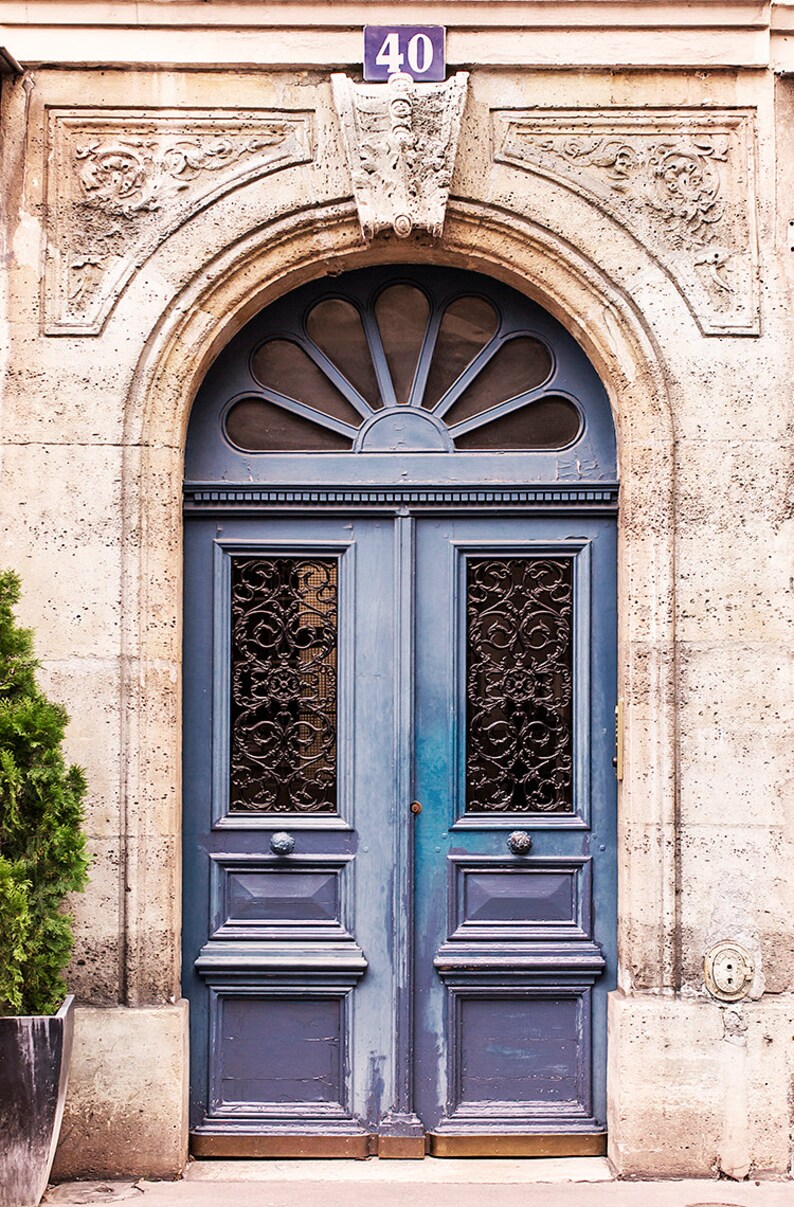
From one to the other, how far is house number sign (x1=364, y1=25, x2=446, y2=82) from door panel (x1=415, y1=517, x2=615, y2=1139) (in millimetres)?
1830

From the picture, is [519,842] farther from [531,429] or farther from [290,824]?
[531,429]

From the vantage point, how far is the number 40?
5781mm

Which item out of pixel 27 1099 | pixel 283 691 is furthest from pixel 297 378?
pixel 27 1099

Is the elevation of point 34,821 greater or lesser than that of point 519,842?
greater

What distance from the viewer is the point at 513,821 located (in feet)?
19.7

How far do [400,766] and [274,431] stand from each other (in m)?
1.53

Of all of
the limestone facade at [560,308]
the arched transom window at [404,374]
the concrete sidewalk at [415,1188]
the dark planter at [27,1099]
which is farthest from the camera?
the arched transom window at [404,374]

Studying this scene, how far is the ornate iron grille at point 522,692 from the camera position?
6016 millimetres

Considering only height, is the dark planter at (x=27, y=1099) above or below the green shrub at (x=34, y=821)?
below

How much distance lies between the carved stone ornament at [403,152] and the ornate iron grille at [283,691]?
5.05 feet

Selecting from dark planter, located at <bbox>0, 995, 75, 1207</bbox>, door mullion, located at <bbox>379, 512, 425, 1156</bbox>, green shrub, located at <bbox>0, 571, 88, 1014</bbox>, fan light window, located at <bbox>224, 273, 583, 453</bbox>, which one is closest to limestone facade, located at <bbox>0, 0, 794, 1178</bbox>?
fan light window, located at <bbox>224, 273, 583, 453</bbox>

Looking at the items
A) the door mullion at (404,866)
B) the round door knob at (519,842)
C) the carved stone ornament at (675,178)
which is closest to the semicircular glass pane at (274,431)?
the door mullion at (404,866)

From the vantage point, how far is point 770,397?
579cm

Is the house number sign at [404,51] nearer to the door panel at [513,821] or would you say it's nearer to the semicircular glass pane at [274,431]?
the semicircular glass pane at [274,431]
